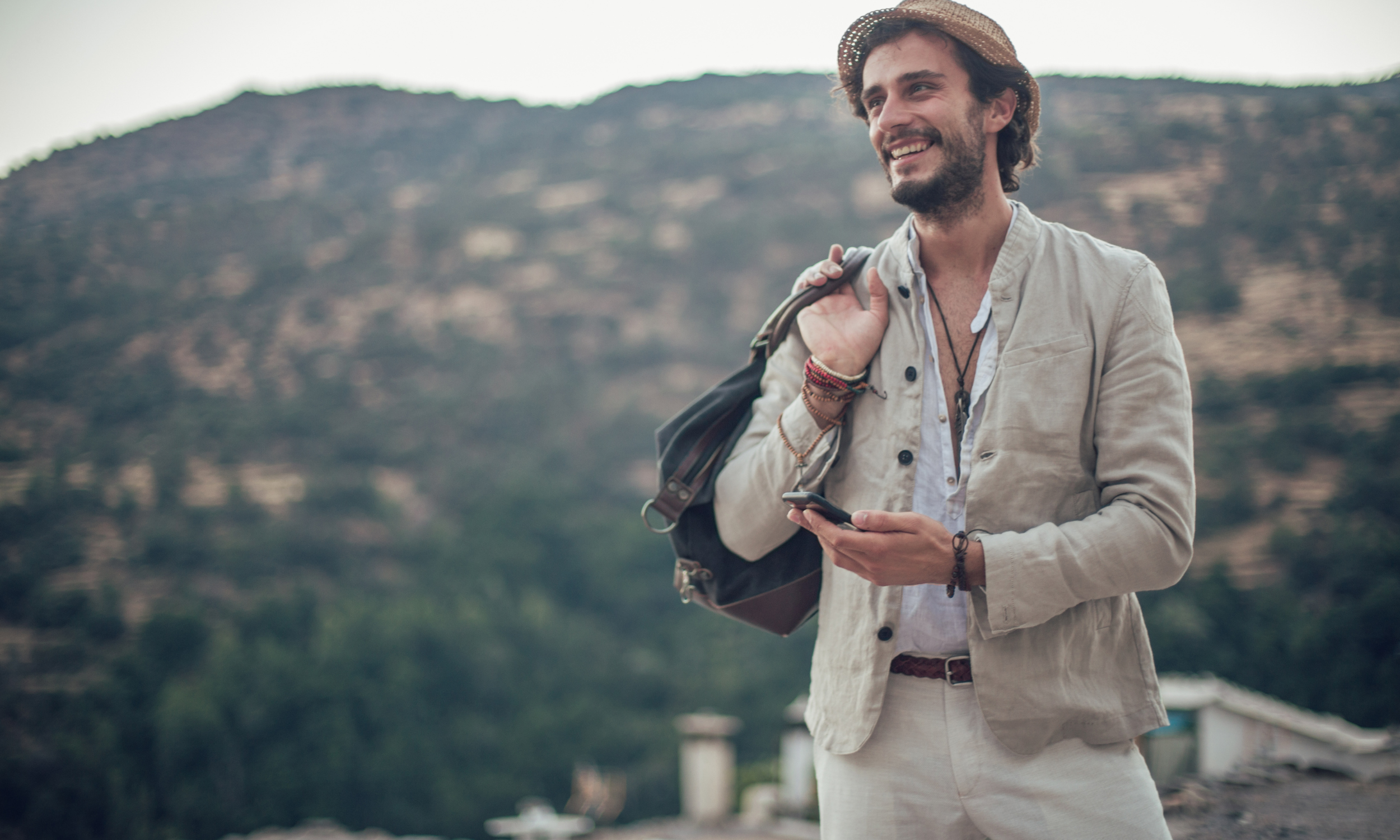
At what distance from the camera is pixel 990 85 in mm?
1521

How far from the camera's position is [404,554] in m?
29.1

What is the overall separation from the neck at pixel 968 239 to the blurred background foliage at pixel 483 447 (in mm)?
18069

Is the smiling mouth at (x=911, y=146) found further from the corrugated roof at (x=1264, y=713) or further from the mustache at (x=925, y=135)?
the corrugated roof at (x=1264, y=713)

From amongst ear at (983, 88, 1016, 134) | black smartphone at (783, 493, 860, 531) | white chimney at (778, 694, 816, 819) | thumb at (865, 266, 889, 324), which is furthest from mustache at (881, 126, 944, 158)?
white chimney at (778, 694, 816, 819)

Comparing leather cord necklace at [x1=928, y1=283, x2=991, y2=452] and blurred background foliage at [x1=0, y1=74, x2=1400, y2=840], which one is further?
blurred background foliage at [x1=0, y1=74, x2=1400, y2=840]

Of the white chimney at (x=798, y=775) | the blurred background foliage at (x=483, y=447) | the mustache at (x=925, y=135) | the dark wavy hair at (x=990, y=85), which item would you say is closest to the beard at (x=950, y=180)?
the mustache at (x=925, y=135)

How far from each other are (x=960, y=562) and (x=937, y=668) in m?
0.22

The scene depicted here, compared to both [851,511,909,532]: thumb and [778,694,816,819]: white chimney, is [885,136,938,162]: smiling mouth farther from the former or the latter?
[778,694,816,819]: white chimney

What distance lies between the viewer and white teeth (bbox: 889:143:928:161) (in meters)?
1.48

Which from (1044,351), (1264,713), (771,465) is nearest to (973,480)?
(1044,351)

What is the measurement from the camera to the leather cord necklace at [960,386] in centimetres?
145

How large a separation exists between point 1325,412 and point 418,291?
109 ft

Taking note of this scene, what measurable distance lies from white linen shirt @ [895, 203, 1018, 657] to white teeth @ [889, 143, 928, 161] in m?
0.19

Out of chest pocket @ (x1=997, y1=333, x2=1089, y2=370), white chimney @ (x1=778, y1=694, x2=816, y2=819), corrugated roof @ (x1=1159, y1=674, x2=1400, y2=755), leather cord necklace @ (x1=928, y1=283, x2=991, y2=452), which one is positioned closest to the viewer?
chest pocket @ (x1=997, y1=333, x2=1089, y2=370)
